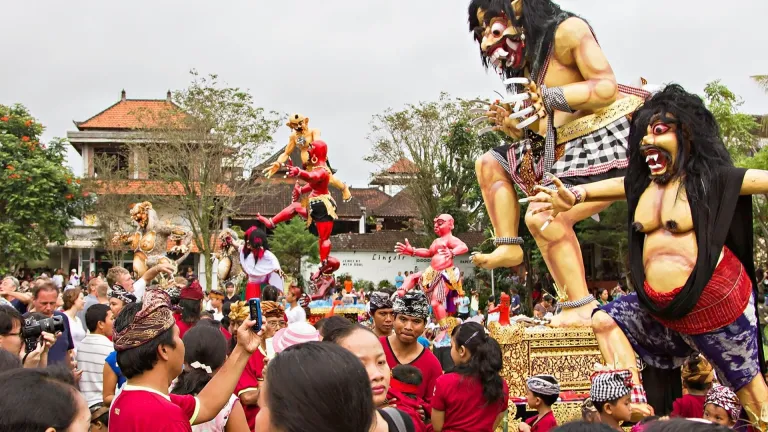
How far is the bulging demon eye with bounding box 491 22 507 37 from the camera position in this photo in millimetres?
6238

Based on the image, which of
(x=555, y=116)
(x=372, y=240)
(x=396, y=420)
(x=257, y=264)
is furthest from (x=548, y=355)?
(x=372, y=240)

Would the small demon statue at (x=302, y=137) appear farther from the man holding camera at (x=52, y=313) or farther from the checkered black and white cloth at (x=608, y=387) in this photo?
the checkered black and white cloth at (x=608, y=387)

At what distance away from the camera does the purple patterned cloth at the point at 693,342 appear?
444 centimetres

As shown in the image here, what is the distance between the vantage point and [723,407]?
4.48 meters

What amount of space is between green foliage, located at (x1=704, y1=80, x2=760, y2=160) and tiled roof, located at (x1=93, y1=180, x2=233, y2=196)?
18.3 meters

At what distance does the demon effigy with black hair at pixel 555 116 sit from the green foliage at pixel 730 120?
17107mm

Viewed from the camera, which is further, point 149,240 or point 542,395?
point 149,240

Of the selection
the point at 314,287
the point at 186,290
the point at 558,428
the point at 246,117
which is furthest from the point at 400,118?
the point at 558,428

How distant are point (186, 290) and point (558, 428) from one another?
15.9ft

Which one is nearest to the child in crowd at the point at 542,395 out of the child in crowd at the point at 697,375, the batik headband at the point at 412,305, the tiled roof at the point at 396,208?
the batik headband at the point at 412,305

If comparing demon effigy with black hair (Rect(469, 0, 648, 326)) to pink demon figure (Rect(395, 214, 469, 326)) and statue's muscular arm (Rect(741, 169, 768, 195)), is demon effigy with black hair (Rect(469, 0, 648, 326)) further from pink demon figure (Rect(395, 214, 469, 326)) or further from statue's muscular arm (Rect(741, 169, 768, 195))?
pink demon figure (Rect(395, 214, 469, 326))

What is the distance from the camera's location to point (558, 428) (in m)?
2.25

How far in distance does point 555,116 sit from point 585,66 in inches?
19.3

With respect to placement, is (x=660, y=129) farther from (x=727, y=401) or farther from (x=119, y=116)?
(x=119, y=116)
